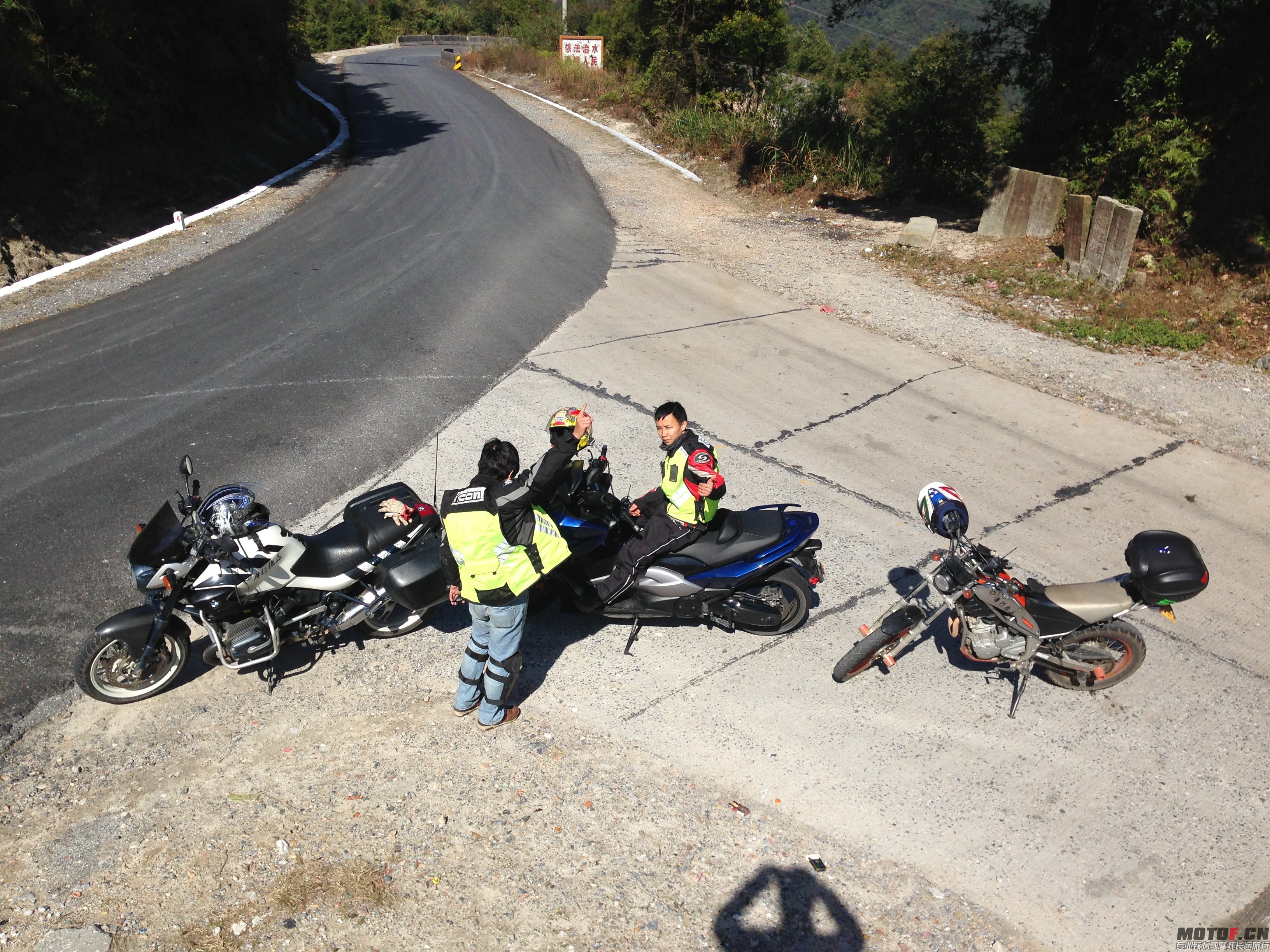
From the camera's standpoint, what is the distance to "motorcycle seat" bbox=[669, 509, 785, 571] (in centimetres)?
559

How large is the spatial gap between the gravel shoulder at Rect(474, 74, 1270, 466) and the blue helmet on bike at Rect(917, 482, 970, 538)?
511cm

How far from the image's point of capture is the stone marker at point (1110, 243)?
11.6 meters

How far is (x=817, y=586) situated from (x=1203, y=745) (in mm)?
2534

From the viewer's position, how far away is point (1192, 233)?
12.7 meters

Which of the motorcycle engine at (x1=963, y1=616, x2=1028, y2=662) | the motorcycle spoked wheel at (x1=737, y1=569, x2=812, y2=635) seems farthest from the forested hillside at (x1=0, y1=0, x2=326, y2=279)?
the motorcycle engine at (x1=963, y1=616, x2=1028, y2=662)

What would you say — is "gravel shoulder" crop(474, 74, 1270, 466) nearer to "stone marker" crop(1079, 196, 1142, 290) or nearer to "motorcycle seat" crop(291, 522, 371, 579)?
"stone marker" crop(1079, 196, 1142, 290)

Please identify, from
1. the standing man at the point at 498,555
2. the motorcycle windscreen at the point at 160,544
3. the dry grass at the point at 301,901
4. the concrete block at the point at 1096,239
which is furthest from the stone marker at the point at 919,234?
the dry grass at the point at 301,901

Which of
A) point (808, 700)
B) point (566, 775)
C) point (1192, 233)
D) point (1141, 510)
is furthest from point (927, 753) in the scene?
point (1192, 233)

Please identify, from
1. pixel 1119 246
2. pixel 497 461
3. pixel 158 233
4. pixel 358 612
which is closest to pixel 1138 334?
pixel 1119 246

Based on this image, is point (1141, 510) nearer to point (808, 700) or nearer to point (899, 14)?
point (808, 700)

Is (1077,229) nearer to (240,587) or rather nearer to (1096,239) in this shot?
(1096,239)

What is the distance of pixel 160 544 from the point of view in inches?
199

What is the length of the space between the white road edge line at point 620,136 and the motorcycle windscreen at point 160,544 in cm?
1656

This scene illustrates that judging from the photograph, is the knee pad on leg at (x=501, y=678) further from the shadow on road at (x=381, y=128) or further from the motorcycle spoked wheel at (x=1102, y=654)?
the shadow on road at (x=381, y=128)
